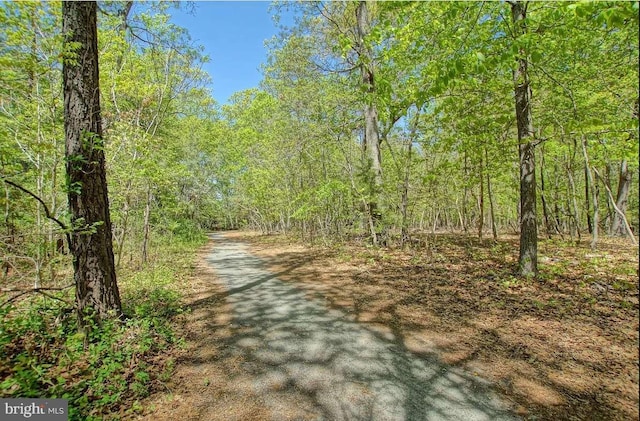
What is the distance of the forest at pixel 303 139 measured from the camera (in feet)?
11.4

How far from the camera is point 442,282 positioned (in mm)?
6617

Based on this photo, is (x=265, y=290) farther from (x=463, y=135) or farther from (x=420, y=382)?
(x=463, y=135)

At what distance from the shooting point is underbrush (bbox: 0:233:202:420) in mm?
2826

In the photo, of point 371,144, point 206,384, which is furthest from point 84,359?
point 371,144

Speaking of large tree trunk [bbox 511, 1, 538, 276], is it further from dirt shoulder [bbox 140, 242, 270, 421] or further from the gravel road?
dirt shoulder [bbox 140, 242, 270, 421]

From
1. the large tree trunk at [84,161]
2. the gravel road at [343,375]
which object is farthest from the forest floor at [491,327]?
the large tree trunk at [84,161]

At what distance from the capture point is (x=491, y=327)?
4.38 meters

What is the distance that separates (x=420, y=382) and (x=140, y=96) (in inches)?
405

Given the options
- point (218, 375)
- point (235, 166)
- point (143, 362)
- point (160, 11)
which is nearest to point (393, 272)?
point (218, 375)

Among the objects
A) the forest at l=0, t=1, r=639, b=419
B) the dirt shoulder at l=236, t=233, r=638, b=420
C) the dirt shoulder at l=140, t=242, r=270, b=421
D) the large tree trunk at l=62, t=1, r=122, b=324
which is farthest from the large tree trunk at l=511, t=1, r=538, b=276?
the large tree trunk at l=62, t=1, r=122, b=324

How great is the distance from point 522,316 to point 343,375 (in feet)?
10.6

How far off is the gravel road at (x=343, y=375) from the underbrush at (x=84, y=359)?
42.3 inches

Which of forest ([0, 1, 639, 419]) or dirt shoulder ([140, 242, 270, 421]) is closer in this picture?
dirt shoulder ([140, 242, 270, 421])

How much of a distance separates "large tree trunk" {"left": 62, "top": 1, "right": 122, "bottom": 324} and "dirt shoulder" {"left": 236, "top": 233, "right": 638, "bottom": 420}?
389 cm
